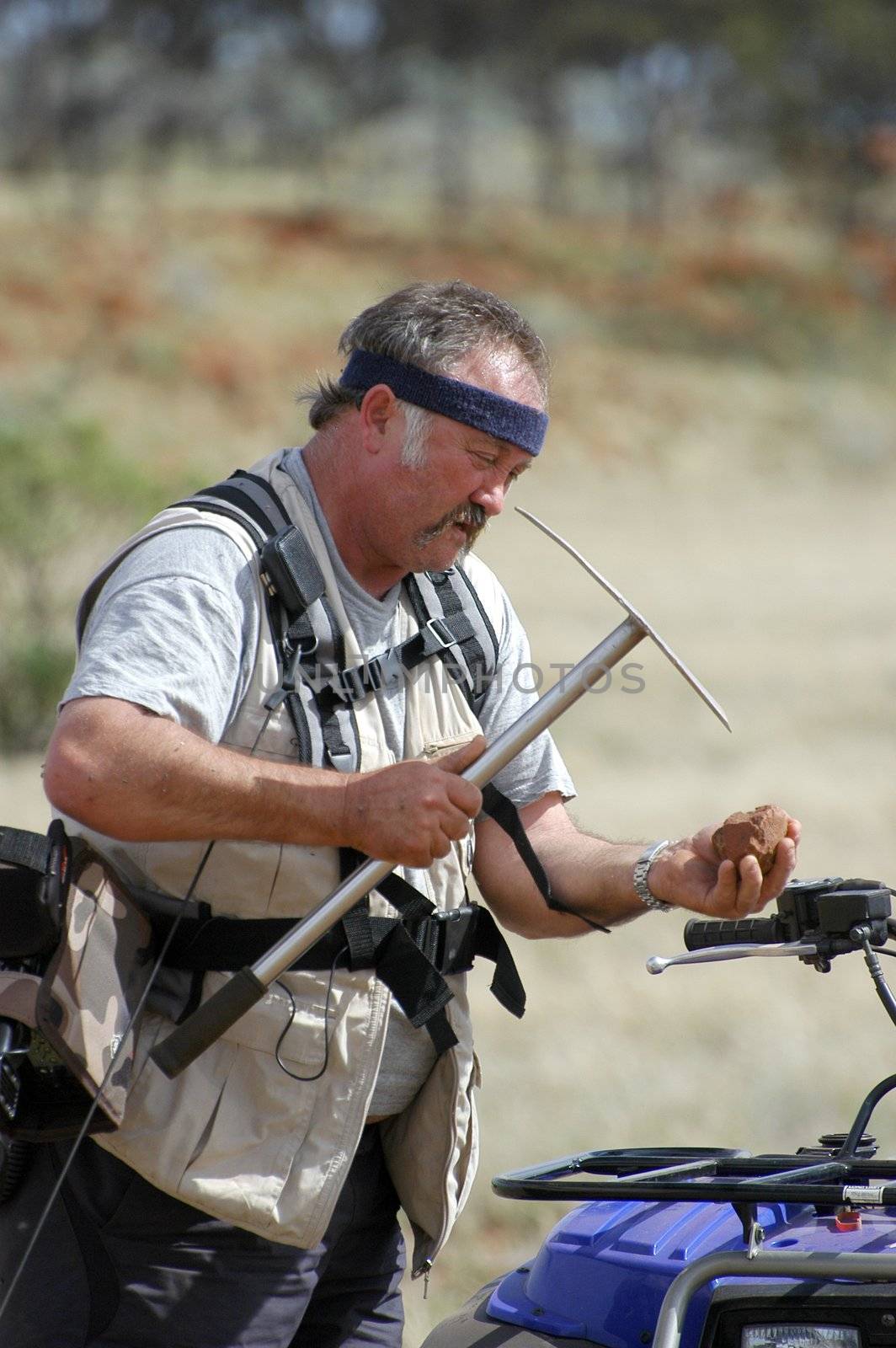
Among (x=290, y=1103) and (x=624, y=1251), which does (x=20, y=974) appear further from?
(x=624, y=1251)

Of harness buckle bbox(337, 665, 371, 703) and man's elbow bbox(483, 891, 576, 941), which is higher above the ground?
harness buckle bbox(337, 665, 371, 703)

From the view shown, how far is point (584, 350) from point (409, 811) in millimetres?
33535

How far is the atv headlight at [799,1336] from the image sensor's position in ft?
6.70

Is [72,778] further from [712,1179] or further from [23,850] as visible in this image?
[712,1179]

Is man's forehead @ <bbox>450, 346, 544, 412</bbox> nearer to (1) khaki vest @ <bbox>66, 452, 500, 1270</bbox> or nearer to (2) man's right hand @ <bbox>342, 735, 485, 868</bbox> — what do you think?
(1) khaki vest @ <bbox>66, 452, 500, 1270</bbox>

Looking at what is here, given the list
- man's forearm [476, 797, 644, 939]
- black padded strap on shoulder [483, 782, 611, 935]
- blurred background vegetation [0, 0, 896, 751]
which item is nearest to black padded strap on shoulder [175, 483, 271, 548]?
black padded strap on shoulder [483, 782, 611, 935]

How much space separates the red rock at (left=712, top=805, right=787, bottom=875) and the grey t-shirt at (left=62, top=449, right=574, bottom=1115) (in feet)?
1.67

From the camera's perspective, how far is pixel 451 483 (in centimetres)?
266

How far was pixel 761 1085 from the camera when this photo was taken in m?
6.62

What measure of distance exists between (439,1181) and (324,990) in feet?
1.36

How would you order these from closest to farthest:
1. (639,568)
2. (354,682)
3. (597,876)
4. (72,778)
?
(72,778) < (354,682) < (597,876) < (639,568)

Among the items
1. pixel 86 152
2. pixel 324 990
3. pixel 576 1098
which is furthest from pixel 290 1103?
pixel 86 152

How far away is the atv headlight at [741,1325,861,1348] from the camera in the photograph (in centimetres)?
204

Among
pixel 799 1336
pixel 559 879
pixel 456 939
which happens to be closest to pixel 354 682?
pixel 456 939
